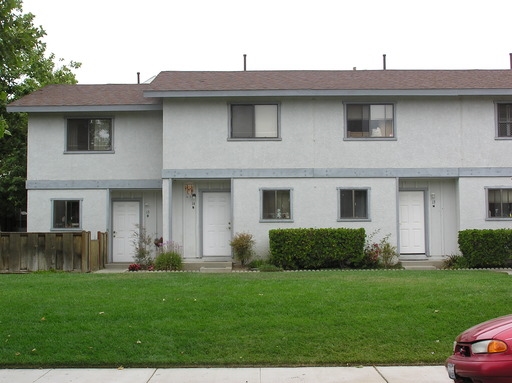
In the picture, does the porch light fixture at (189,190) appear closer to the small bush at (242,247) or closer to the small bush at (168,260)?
the small bush at (168,260)

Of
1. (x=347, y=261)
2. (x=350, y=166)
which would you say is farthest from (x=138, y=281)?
(x=350, y=166)

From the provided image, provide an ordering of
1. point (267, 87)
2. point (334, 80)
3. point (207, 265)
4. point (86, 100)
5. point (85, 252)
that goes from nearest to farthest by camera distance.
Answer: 1. point (85, 252)
2. point (207, 265)
3. point (267, 87)
4. point (334, 80)
5. point (86, 100)

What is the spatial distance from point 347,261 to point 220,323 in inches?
372

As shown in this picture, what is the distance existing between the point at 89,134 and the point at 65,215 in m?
2.81

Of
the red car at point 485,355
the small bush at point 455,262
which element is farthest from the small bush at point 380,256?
the red car at point 485,355

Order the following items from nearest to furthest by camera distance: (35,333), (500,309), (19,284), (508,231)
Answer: (35,333), (500,309), (19,284), (508,231)

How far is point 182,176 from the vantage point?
1950 cm

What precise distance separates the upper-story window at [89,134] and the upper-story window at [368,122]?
7.98 m

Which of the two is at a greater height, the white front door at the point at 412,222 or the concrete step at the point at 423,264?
the white front door at the point at 412,222

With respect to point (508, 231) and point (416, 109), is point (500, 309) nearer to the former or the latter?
point (508, 231)

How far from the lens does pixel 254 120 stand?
1973 cm

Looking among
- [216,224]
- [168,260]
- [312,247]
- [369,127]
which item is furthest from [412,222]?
[168,260]

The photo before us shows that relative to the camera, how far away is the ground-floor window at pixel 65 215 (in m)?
20.5

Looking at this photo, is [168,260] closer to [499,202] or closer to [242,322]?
[242,322]
